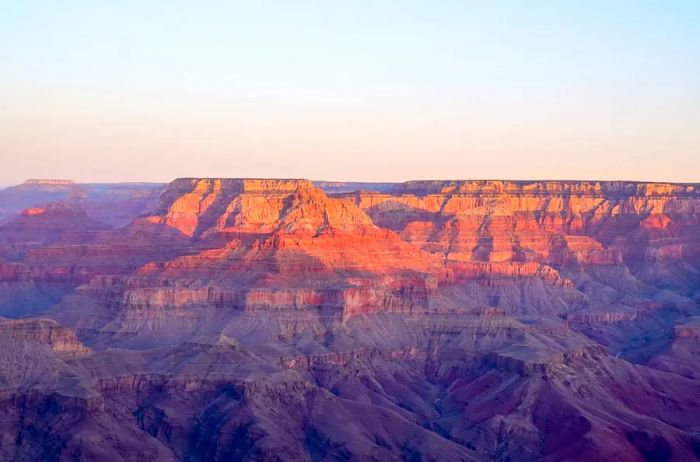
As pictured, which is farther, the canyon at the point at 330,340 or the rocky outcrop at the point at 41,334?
the rocky outcrop at the point at 41,334

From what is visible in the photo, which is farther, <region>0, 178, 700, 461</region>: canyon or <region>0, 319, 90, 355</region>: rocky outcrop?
<region>0, 319, 90, 355</region>: rocky outcrop

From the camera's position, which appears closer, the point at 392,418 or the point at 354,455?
the point at 354,455

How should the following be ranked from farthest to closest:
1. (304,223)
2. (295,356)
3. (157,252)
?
(157,252), (304,223), (295,356)

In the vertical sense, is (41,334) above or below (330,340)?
above

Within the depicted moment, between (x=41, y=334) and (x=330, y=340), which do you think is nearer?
(x=41, y=334)

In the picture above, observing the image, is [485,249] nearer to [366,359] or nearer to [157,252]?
[157,252]

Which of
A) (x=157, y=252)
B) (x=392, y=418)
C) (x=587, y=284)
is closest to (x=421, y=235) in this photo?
(x=587, y=284)

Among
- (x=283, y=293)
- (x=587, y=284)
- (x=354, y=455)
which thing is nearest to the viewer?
(x=354, y=455)

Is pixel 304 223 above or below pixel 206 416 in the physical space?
above
